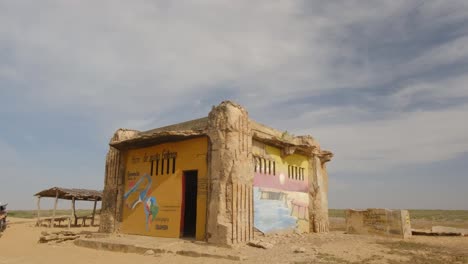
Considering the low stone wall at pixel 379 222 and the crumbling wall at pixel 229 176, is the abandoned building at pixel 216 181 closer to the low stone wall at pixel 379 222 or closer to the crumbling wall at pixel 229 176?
the crumbling wall at pixel 229 176

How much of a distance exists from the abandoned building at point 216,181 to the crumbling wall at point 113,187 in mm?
43

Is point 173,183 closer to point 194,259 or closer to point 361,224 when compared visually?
point 194,259

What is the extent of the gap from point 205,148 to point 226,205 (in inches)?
94.3

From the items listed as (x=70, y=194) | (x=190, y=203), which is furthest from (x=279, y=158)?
(x=70, y=194)

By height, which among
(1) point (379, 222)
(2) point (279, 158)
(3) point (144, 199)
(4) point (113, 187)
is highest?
(2) point (279, 158)

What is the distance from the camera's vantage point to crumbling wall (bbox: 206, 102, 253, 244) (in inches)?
→ 449

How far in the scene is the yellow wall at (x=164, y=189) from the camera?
1276cm

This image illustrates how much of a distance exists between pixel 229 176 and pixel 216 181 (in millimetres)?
506

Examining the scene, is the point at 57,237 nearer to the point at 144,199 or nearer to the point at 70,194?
the point at 144,199

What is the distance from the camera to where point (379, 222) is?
17062 millimetres

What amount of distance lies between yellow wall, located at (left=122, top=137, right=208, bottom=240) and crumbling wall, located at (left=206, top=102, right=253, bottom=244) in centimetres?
70

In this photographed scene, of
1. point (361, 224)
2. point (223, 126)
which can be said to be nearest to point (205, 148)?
point (223, 126)

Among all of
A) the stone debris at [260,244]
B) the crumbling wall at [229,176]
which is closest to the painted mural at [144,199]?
the crumbling wall at [229,176]

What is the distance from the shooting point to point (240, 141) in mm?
12227
